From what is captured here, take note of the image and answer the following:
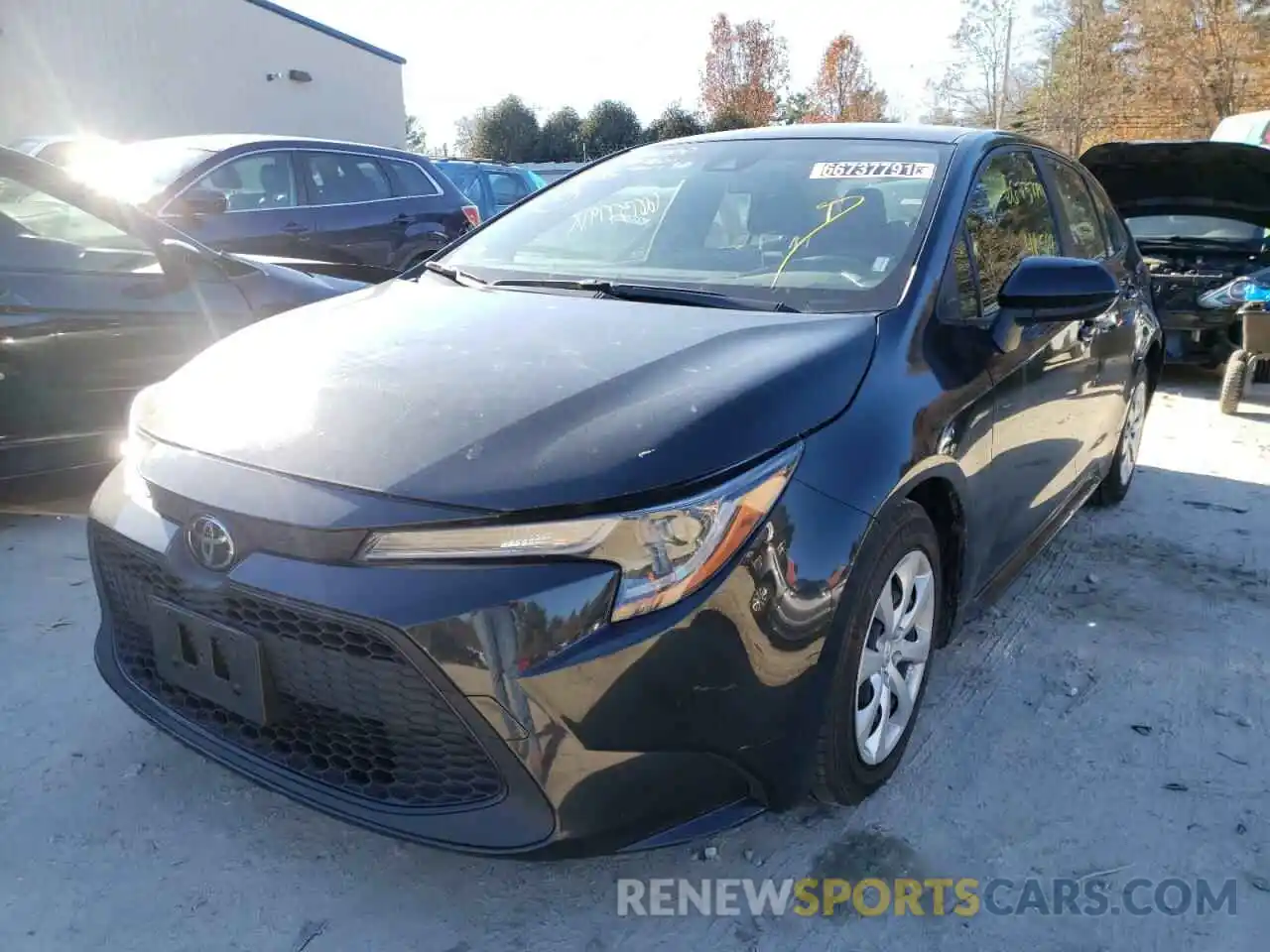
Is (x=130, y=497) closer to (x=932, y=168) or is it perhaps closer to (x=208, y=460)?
(x=208, y=460)

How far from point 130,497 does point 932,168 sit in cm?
224

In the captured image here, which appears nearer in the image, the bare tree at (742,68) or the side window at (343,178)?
the side window at (343,178)

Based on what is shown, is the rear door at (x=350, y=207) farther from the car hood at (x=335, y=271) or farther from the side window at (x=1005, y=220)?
the side window at (x=1005, y=220)

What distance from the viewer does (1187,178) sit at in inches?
273

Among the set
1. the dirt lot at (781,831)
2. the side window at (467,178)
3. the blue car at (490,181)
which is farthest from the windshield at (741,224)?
the side window at (467,178)

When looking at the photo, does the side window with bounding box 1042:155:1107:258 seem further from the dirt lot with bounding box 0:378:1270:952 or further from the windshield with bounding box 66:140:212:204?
the windshield with bounding box 66:140:212:204

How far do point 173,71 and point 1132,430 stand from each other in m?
19.0

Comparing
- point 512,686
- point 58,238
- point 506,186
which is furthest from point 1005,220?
point 506,186

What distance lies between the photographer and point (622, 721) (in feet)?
5.72

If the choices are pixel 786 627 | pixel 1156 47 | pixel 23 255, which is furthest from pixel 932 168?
pixel 1156 47

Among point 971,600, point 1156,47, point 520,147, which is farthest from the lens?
point 520,147

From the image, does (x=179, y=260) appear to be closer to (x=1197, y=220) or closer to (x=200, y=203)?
(x=200, y=203)

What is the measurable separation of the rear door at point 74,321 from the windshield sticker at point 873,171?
2633 millimetres

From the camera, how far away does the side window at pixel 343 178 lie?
7285mm
